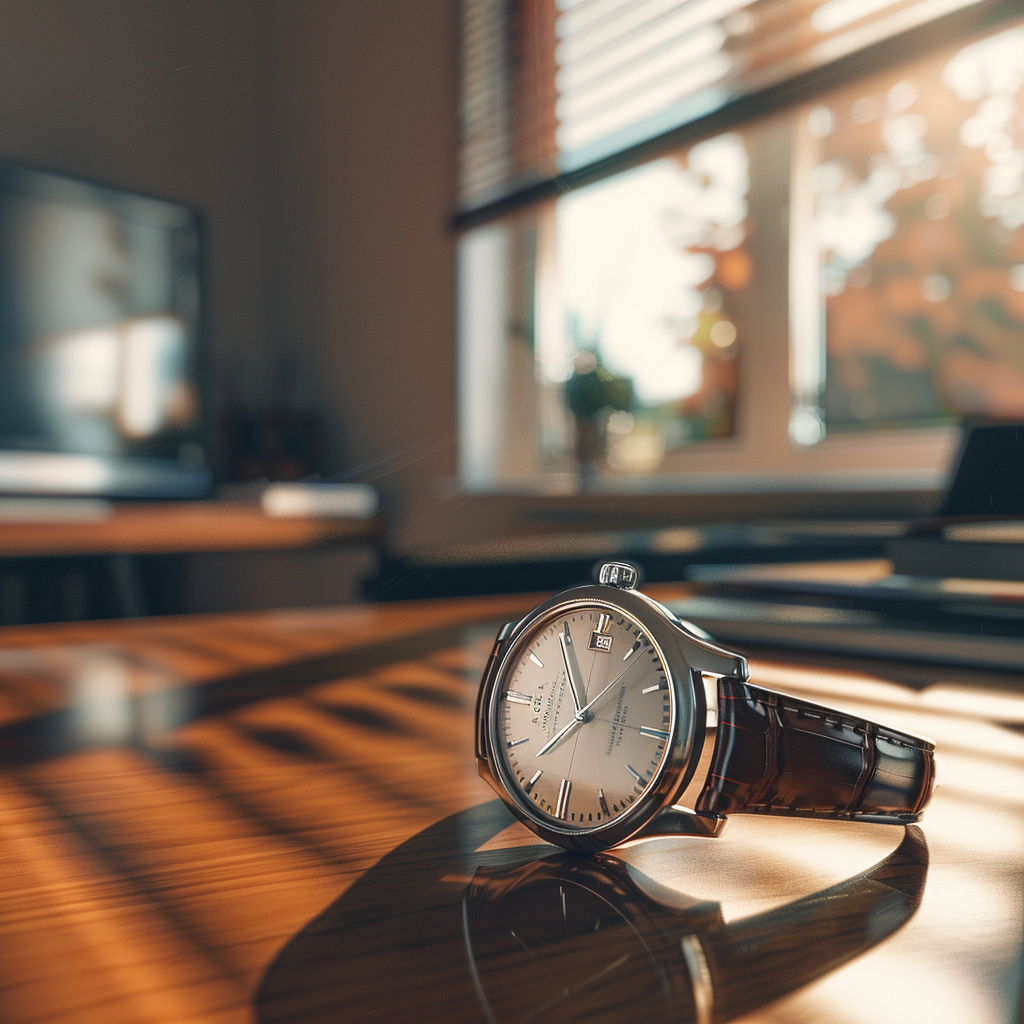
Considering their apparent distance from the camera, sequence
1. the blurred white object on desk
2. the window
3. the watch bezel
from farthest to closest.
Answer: the blurred white object on desk, the window, the watch bezel

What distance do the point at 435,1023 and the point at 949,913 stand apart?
6.7 inches

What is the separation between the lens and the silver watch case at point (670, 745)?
330mm

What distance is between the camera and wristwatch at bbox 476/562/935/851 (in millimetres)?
341

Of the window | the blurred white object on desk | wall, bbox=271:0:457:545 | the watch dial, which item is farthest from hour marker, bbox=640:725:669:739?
wall, bbox=271:0:457:545

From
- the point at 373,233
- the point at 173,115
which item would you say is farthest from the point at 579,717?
the point at 173,115

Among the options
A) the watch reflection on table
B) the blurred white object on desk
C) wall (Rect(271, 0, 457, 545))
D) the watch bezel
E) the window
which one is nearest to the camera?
the watch reflection on table

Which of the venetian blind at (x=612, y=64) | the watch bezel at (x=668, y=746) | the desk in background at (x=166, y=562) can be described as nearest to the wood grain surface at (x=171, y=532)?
the desk in background at (x=166, y=562)

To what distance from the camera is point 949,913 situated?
0.92 ft

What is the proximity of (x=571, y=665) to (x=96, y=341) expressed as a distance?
6.46 ft

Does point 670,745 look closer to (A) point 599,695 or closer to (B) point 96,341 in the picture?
(A) point 599,695

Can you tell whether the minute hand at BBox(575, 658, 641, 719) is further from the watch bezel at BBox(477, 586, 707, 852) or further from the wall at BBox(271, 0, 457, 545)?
the wall at BBox(271, 0, 457, 545)

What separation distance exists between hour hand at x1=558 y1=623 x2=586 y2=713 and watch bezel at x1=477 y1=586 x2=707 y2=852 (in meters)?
0.01

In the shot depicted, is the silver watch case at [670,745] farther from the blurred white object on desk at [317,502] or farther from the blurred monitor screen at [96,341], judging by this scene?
the blurred monitor screen at [96,341]

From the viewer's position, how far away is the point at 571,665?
38 centimetres
